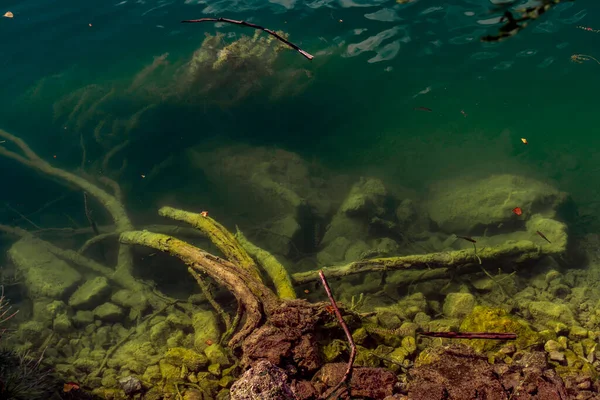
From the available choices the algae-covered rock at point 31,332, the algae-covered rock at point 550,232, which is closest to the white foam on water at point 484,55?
the algae-covered rock at point 550,232

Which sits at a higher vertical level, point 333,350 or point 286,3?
point 286,3

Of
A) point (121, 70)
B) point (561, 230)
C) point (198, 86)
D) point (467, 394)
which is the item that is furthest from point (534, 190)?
point (121, 70)

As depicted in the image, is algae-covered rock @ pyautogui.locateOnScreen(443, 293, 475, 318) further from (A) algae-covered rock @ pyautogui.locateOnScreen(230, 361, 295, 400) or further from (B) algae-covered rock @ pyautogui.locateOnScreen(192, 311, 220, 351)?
(B) algae-covered rock @ pyautogui.locateOnScreen(192, 311, 220, 351)

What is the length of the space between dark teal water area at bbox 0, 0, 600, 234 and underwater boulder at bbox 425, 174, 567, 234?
3.88m

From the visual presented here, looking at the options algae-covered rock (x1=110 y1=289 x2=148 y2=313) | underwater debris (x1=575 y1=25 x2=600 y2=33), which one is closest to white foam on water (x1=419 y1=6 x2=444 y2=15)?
underwater debris (x1=575 y1=25 x2=600 y2=33)

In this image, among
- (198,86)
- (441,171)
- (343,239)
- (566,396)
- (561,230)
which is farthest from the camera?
(441,171)

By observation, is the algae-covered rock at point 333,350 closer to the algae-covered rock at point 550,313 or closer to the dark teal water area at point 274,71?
the algae-covered rock at point 550,313

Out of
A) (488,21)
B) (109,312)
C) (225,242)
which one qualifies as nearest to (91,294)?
(109,312)

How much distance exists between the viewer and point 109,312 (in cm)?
596

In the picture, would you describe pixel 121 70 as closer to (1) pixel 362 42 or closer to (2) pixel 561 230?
(1) pixel 362 42

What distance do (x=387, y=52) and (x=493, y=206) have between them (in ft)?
29.8

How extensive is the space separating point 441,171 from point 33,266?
47.8 feet

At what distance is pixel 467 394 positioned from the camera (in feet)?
8.90

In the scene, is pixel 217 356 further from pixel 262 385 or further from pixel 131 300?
pixel 131 300
